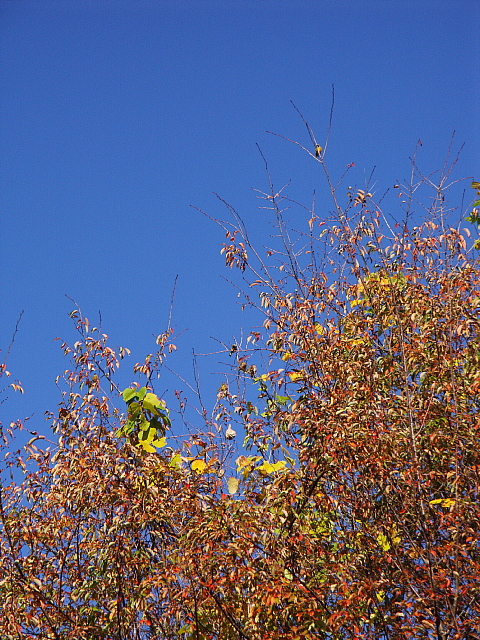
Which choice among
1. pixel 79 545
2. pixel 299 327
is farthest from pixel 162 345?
pixel 79 545

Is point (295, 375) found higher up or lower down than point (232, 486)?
higher up

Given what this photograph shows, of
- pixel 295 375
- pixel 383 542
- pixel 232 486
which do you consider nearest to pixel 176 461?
pixel 232 486

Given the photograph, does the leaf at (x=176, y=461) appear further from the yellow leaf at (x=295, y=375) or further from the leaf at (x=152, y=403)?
the yellow leaf at (x=295, y=375)

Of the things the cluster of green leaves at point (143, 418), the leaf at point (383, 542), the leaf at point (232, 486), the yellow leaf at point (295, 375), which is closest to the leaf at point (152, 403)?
the cluster of green leaves at point (143, 418)

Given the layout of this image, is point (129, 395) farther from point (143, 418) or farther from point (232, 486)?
point (232, 486)

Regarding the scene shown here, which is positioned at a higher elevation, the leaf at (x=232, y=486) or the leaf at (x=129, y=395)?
the leaf at (x=129, y=395)

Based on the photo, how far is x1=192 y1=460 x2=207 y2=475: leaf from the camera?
14.7ft

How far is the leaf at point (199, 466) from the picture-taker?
14.7 feet

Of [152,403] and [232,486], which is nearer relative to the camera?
[232,486]

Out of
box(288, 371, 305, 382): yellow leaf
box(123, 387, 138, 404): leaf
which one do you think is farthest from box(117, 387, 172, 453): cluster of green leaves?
box(288, 371, 305, 382): yellow leaf

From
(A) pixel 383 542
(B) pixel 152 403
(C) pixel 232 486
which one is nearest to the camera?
(C) pixel 232 486

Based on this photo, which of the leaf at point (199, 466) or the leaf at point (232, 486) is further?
the leaf at point (199, 466)

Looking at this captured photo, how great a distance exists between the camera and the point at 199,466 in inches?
177

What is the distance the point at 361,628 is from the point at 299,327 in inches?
79.1
